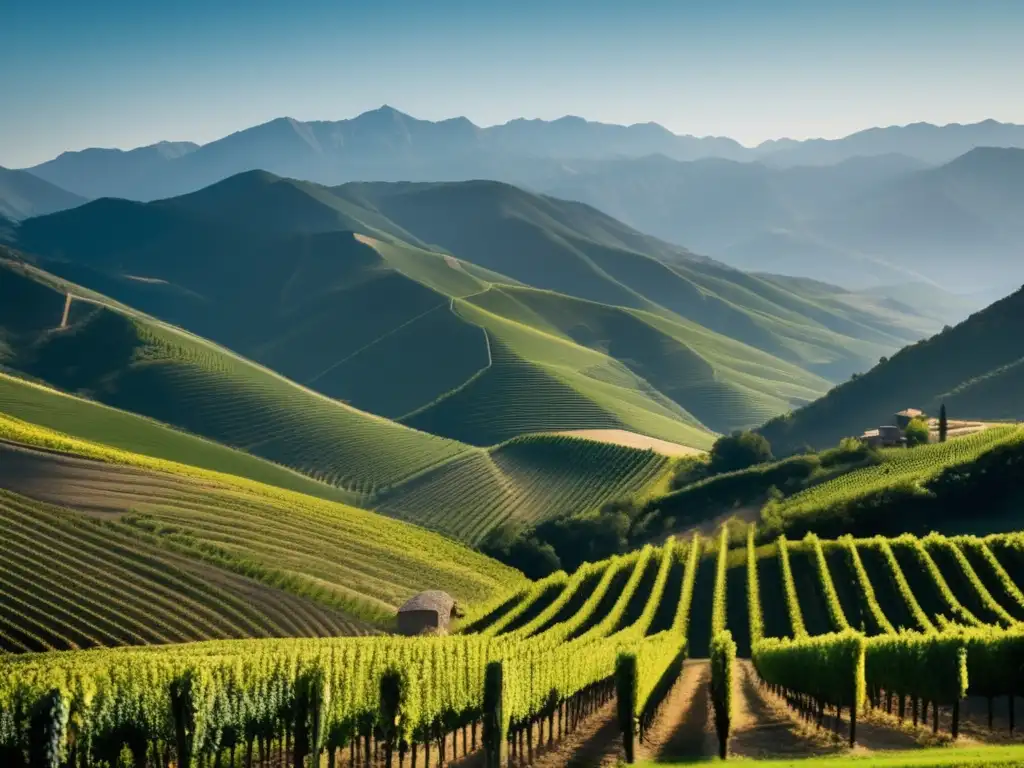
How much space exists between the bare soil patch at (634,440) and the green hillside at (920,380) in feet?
59.1

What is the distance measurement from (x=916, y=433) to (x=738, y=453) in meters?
19.6

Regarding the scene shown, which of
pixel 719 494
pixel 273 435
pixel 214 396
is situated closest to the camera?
pixel 719 494

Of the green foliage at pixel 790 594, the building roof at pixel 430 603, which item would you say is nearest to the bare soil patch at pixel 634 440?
the green foliage at pixel 790 594

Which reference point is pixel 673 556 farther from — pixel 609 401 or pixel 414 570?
pixel 609 401

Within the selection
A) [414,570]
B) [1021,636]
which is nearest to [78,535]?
[414,570]

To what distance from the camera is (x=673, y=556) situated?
72688mm

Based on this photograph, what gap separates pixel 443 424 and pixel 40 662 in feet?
442

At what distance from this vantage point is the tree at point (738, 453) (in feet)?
374

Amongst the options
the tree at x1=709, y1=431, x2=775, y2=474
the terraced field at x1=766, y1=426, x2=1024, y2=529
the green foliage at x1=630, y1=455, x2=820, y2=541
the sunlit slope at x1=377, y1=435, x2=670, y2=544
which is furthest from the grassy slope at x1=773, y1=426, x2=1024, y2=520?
the sunlit slope at x1=377, y1=435, x2=670, y2=544

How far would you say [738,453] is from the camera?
378ft

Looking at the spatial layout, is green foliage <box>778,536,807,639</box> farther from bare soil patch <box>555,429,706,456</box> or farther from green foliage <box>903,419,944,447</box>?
bare soil patch <box>555,429,706,456</box>

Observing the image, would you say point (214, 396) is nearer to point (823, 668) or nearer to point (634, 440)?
point (634, 440)

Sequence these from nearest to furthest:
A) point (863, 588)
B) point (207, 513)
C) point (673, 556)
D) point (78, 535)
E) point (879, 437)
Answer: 1. point (863, 588)
2. point (78, 535)
3. point (673, 556)
4. point (207, 513)
5. point (879, 437)

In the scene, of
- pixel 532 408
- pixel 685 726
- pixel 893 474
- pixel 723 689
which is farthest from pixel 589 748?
pixel 532 408
